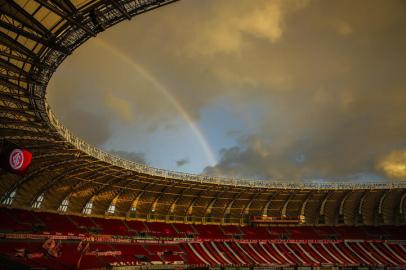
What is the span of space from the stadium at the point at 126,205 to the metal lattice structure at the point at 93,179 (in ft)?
0.41

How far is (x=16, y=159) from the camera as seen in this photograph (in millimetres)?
27719

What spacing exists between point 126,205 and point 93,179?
1307 centimetres

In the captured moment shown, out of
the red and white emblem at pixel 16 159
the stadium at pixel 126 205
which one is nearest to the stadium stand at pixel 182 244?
the stadium at pixel 126 205

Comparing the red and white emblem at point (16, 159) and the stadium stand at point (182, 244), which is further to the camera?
the stadium stand at point (182, 244)

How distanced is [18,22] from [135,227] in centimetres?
5033

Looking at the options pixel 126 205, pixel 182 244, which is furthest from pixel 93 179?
pixel 182 244

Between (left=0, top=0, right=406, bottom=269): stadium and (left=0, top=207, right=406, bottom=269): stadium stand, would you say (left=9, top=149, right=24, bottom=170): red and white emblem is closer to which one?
(left=0, top=0, right=406, bottom=269): stadium

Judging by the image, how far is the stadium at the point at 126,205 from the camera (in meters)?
24.3

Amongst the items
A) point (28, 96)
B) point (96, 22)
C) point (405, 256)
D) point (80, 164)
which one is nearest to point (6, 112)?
point (28, 96)

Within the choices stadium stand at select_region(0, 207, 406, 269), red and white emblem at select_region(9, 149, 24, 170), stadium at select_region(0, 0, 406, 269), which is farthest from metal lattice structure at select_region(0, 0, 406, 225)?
red and white emblem at select_region(9, 149, 24, 170)

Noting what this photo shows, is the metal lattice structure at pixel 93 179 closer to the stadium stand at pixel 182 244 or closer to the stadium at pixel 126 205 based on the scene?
the stadium at pixel 126 205

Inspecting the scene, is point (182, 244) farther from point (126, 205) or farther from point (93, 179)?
point (93, 179)

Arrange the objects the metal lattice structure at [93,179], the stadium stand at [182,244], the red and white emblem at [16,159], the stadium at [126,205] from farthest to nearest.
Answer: the stadium stand at [182,244]
the red and white emblem at [16,159]
the stadium at [126,205]
the metal lattice structure at [93,179]

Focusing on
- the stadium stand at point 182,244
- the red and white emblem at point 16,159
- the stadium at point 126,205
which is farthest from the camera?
the stadium stand at point 182,244
